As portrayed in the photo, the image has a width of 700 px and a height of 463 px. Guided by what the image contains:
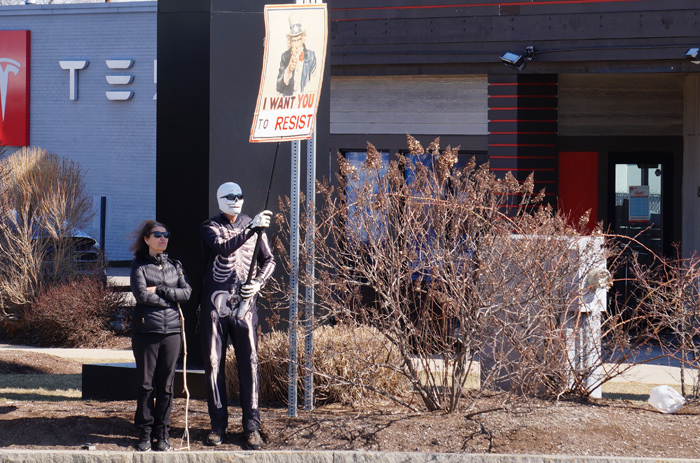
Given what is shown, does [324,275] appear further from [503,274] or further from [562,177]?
[562,177]

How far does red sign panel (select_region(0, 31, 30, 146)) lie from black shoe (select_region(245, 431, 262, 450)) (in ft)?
73.1

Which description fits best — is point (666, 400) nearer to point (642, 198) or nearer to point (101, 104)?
point (642, 198)

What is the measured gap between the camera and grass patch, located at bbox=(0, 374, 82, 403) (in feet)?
27.0

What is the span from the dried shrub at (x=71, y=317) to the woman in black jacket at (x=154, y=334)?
21.6 ft

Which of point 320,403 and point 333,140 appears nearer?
point 320,403

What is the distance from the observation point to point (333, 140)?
1323 cm

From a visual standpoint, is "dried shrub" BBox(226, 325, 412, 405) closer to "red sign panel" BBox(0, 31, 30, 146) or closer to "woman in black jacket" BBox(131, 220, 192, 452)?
"woman in black jacket" BBox(131, 220, 192, 452)

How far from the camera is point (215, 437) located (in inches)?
242

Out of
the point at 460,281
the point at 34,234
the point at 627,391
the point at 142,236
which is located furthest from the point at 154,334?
the point at 34,234

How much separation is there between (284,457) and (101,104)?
71.9ft

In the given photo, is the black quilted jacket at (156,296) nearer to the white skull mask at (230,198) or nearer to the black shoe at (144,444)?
the white skull mask at (230,198)

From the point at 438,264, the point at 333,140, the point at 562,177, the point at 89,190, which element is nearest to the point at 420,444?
the point at 438,264

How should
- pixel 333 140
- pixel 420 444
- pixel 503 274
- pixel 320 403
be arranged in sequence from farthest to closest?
pixel 333 140, pixel 320 403, pixel 503 274, pixel 420 444

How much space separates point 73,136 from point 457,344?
72.0 ft
